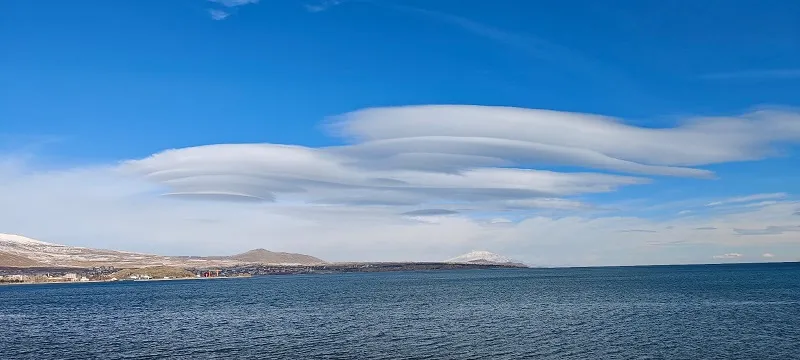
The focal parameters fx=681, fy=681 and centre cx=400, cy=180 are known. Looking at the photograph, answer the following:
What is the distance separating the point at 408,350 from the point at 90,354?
95.3 ft

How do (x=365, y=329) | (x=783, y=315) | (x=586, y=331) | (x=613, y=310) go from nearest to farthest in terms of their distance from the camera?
(x=586, y=331), (x=365, y=329), (x=783, y=315), (x=613, y=310)

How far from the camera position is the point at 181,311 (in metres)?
111

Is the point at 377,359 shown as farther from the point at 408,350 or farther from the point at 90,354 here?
the point at 90,354

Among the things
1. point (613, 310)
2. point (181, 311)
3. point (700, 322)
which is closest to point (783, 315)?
point (700, 322)

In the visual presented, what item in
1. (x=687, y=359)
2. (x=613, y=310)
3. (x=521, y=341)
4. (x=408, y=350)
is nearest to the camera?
(x=687, y=359)

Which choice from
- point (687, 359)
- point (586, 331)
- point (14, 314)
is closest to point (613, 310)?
point (586, 331)

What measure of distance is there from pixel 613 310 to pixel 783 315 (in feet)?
69.5

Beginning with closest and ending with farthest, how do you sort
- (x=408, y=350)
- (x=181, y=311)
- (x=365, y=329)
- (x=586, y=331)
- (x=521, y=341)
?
1. (x=408, y=350)
2. (x=521, y=341)
3. (x=586, y=331)
4. (x=365, y=329)
5. (x=181, y=311)

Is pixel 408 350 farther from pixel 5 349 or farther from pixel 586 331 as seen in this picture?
pixel 5 349

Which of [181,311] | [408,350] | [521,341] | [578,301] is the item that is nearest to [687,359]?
[521,341]

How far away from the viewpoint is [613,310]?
96750 millimetres

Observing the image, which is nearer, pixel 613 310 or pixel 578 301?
pixel 613 310

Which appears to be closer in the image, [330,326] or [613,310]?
[330,326]

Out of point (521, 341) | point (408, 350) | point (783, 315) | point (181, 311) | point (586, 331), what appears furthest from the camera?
point (181, 311)
